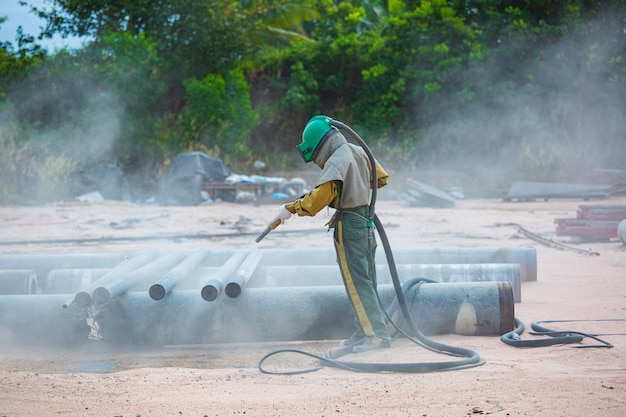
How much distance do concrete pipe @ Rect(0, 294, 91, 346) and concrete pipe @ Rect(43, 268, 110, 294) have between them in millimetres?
954

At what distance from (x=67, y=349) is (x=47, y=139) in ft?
55.3

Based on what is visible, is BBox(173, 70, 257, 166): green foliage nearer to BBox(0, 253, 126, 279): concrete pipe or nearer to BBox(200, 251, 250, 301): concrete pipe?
BBox(0, 253, 126, 279): concrete pipe

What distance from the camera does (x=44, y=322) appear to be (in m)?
5.29

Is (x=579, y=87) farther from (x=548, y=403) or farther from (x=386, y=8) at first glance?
(x=548, y=403)

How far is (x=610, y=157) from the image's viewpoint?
75.0 ft

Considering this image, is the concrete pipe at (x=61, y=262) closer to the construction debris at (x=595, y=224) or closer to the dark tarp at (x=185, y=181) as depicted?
the construction debris at (x=595, y=224)

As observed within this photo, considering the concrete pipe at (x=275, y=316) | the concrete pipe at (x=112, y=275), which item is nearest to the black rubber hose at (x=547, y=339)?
the concrete pipe at (x=275, y=316)

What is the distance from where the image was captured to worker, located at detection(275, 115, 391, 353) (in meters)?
4.90

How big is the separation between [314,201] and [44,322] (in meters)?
2.30

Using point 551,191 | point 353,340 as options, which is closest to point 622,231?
point 353,340

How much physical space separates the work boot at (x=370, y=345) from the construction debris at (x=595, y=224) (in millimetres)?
6752

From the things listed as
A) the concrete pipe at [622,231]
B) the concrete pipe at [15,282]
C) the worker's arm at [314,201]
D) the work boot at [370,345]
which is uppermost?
the worker's arm at [314,201]

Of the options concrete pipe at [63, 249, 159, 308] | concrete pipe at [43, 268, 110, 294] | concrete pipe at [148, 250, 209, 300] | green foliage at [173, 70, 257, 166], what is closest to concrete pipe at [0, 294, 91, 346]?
concrete pipe at [63, 249, 159, 308]

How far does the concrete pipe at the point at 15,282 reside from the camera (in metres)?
6.31
